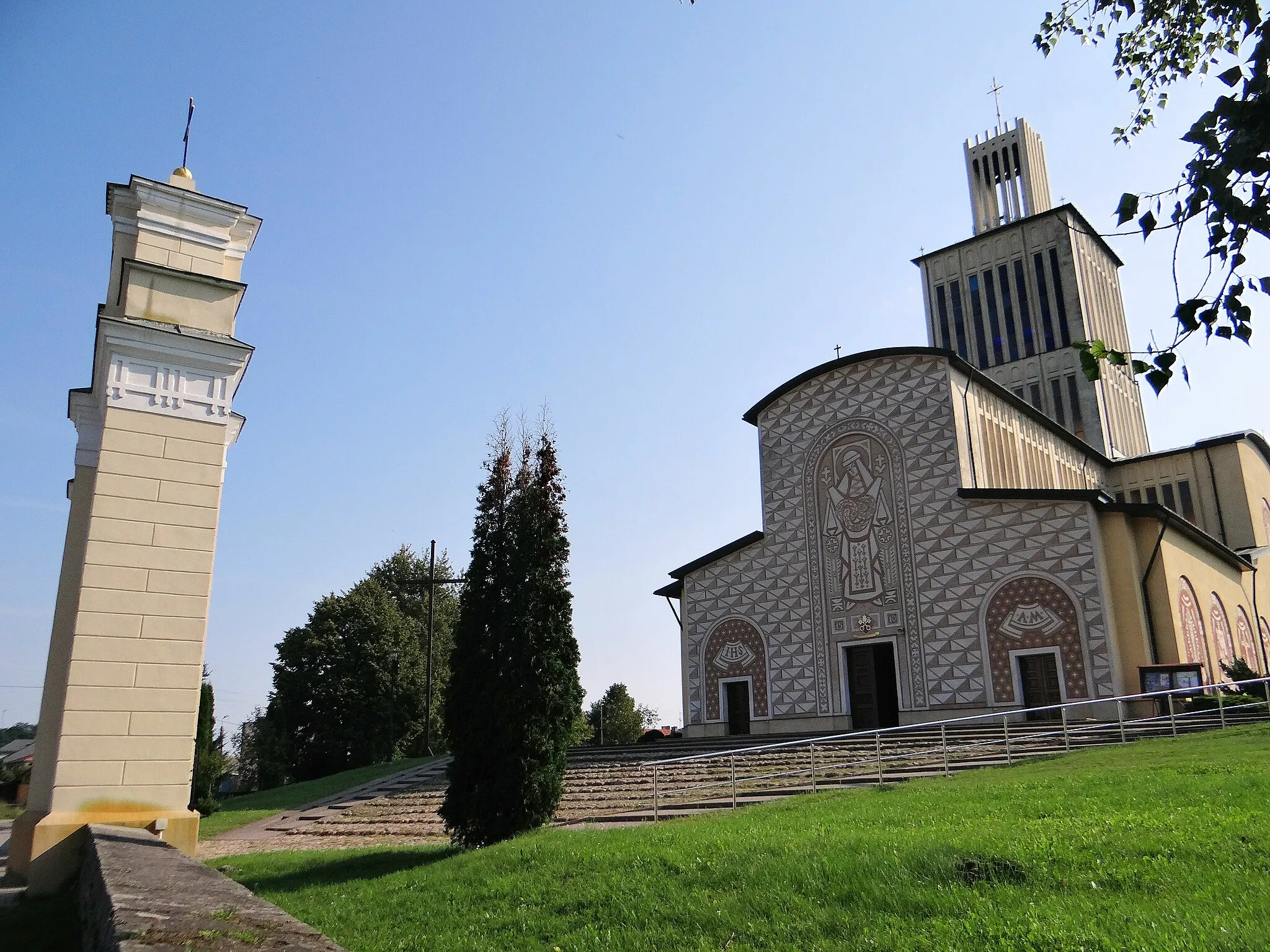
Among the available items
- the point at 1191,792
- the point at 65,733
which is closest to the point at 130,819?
the point at 65,733

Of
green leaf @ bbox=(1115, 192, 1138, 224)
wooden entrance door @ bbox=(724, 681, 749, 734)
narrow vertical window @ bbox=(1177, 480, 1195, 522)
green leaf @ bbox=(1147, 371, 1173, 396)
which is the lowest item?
wooden entrance door @ bbox=(724, 681, 749, 734)

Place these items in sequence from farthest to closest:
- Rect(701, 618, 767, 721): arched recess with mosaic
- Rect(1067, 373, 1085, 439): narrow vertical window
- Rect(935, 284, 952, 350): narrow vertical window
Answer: Rect(935, 284, 952, 350): narrow vertical window, Rect(1067, 373, 1085, 439): narrow vertical window, Rect(701, 618, 767, 721): arched recess with mosaic

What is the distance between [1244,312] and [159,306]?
888cm

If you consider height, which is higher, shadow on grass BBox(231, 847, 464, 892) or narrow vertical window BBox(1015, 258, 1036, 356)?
narrow vertical window BBox(1015, 258, 1036, 356)

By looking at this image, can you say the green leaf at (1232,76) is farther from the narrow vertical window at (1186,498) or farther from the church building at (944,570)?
the narrow vertical window at (1186,498)

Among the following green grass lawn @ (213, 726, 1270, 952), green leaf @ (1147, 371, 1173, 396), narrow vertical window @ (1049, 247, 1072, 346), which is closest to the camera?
green leaf @ (1147, 371, 1173, 396)

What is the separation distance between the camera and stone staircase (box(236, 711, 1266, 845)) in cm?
1423

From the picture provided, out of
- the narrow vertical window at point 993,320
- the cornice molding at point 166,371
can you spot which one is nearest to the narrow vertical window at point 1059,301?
the narrow vertical window at point 993,320

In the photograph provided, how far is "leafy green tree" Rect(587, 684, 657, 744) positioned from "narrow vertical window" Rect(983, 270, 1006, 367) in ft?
92.0

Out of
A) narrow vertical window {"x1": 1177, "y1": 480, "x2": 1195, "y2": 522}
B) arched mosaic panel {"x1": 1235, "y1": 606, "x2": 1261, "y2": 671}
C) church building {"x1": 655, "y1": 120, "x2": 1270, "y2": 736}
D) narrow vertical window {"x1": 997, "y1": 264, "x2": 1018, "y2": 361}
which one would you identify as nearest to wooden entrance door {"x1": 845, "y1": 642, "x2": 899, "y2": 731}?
church building {"x1": 655, "y1": 120, "x2": 1270, "y2": 736}

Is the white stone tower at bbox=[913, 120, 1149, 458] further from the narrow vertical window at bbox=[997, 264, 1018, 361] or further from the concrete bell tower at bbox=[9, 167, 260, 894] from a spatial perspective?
the concrete bell tower at bbox=[9, 167, 260, 894]

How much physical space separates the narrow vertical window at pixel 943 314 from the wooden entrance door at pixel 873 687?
26.9 meters

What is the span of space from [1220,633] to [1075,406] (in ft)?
67.4

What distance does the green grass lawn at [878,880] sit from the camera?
5.11 meters
